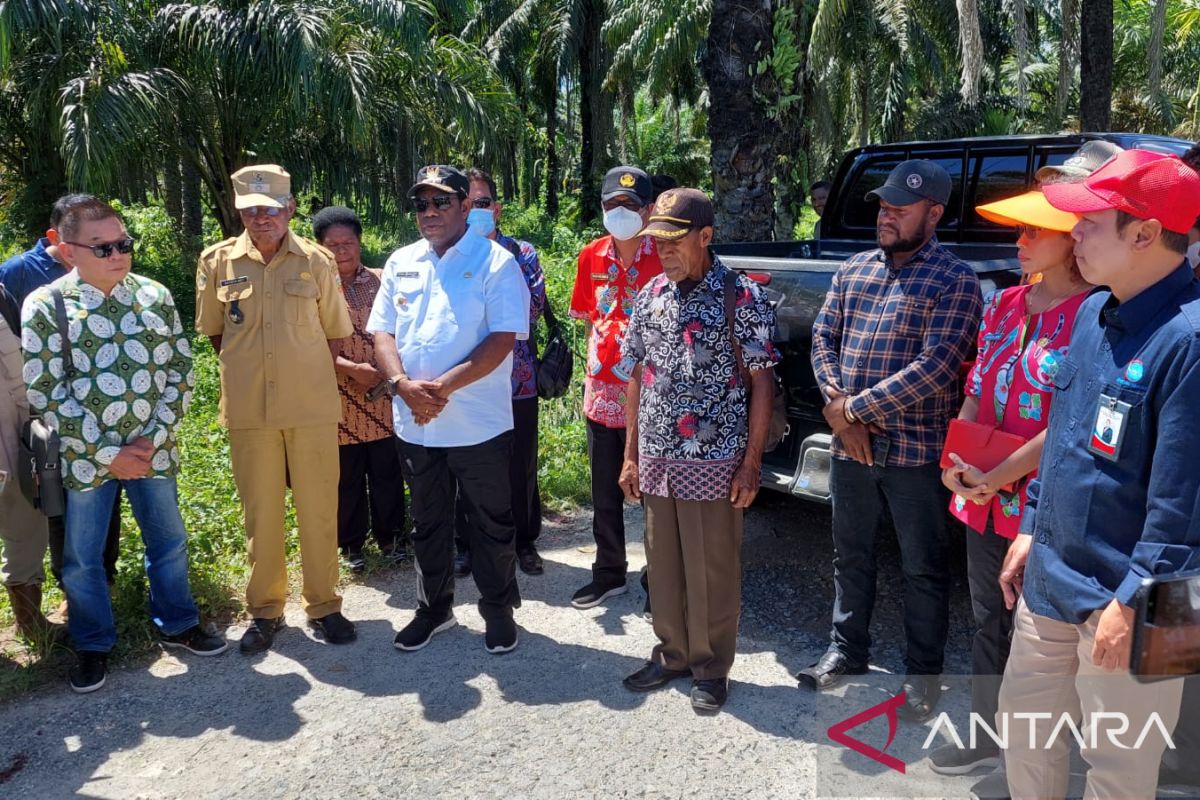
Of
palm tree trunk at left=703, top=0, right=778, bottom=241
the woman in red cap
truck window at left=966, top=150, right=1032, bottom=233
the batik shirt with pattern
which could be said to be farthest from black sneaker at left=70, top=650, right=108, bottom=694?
truck window at left=966, top=150, right=1032, bottom=233

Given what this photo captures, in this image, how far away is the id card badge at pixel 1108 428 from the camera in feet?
6.60

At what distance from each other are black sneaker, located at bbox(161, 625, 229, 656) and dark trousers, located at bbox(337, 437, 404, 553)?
0.99 meters

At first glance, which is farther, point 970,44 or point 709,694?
point 970,44

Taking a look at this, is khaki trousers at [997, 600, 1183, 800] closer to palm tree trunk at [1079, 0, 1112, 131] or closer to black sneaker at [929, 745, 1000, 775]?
black sneaker at [929, 745, 1000, 775]

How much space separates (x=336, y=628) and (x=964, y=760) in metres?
2.60

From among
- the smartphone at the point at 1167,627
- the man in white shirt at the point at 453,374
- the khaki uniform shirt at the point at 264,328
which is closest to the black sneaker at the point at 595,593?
the man in white shirt at the point at 453,374

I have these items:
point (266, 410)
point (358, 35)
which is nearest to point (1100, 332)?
point (266, 410)

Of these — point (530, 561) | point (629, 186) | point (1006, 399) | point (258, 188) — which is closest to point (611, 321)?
point (629, 186)

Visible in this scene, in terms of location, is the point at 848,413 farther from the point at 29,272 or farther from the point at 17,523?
the point at 29,272

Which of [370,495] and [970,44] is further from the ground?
[970,44]

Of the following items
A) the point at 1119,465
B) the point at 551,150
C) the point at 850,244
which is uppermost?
the point at 551,150

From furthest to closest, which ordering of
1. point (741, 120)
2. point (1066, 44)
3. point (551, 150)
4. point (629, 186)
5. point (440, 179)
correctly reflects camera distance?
point (551, 150) → point (1066, 44) → point (741, 120) → point (629, 186) → point (440, 179)

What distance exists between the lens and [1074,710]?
2.37m

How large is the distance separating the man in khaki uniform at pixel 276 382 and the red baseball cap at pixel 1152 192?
9.91 feet
